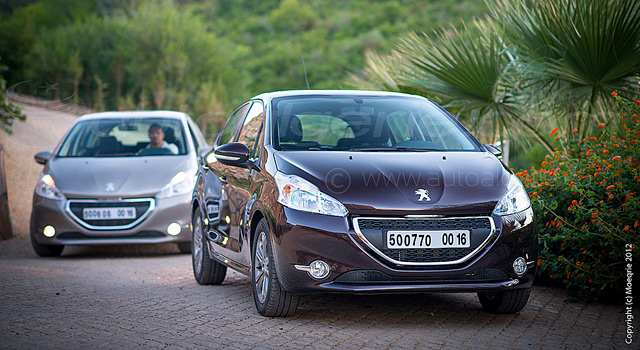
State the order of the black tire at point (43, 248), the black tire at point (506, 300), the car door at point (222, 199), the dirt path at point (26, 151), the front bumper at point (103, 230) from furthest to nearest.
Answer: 1. the dirt path at point (26, 151)
2. the black tire at point (43, 248)
3. the front bumper at point (103, 230)
4. the car door at point (222, 199)
5. the black tire at point (506, 300)

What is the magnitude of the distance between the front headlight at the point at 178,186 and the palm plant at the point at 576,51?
4270 mm

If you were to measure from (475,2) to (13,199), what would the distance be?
5063cm

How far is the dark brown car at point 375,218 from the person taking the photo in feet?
16.6

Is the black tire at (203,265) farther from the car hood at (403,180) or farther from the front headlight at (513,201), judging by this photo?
the front headlight at (513,201)

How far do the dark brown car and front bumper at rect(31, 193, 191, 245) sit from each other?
3760 millimetres

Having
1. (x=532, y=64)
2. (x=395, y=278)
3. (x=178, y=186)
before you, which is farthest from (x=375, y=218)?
(x=178, y=186)

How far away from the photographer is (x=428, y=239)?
16.6ft

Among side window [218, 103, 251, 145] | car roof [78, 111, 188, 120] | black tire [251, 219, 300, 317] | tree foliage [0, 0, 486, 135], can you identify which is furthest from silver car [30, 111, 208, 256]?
tree foliage [0, 0, 486, 135]

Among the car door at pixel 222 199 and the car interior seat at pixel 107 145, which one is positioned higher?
the car door at pixel 222 199

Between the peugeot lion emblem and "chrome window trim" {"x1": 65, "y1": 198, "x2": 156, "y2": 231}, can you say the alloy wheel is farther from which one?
"chrome window trim" {"x1": 65, "y1": 198, "x2": 156, "y2": 231}

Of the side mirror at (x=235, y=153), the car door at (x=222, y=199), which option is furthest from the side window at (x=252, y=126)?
the car door at (x=222, y=199)

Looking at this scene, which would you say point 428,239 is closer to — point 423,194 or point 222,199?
point 423,194

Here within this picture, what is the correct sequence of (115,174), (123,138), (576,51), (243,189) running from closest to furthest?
(243,189)
(576,51)
(115,174)
(123,138)

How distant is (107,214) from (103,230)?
0.20 meters
